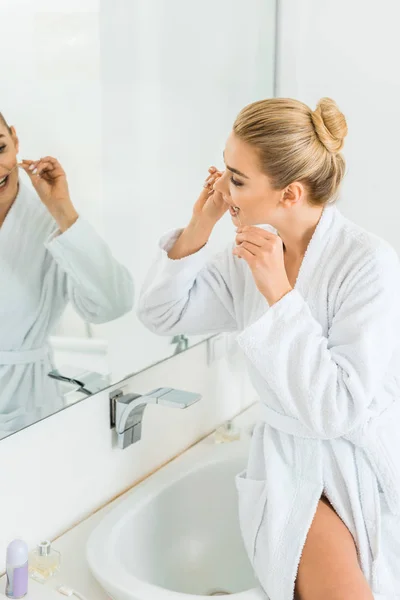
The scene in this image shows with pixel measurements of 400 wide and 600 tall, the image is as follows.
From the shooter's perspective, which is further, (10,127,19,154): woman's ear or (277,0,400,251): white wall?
(277,0,400,251): white wall

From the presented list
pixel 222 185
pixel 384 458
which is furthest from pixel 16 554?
pixel 222 185

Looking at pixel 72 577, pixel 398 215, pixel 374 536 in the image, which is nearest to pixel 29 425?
pixel 72 577

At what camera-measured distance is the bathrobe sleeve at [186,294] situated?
154 cm

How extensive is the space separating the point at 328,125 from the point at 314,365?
1.40 feet

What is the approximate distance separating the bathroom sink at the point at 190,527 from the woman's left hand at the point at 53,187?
0.58 meters

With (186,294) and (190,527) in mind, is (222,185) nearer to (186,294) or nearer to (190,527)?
(186,294)

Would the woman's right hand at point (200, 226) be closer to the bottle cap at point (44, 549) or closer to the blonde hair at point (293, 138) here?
the blonde hair at point (293, 138)

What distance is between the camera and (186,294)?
5.18ft

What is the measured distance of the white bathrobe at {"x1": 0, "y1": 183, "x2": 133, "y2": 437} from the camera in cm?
133

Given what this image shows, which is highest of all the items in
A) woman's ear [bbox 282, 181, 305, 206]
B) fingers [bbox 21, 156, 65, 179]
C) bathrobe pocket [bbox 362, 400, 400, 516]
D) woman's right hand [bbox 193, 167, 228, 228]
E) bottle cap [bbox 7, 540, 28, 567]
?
fingers [bbox 21, 156, 65, 179]

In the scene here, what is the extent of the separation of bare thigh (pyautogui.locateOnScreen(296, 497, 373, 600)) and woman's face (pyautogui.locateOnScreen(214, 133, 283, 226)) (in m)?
0.53

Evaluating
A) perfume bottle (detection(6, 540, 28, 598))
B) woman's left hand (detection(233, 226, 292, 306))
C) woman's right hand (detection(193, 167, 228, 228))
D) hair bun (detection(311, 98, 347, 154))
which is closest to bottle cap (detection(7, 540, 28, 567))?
perfume bottle (detection(6, 540, 28, 598))

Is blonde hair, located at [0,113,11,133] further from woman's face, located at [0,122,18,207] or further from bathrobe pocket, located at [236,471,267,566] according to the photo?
bathrobe pocket, located at [236,471,267,566]

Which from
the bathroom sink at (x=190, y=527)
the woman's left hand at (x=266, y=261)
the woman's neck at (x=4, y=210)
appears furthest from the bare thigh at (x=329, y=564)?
the woman's neck at (x=4, y=210)
